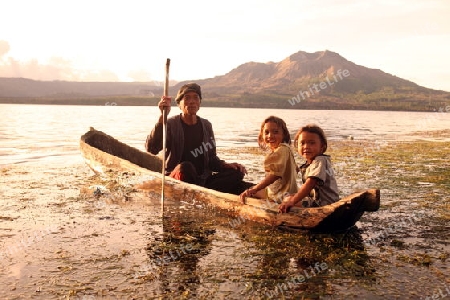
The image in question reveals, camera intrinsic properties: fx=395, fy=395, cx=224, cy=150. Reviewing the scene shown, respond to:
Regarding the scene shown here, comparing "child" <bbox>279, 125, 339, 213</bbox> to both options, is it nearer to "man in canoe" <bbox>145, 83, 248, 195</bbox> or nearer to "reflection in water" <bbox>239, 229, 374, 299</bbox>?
"reflection in water" <bbox>239, 229, 374, 299</bbox>

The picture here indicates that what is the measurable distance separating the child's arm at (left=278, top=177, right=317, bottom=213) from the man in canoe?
260cm

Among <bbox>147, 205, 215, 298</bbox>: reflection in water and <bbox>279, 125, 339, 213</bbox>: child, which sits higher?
<bbox>279, 125, 339, 213</bbox>: child

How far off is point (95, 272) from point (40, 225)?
2.87 meters

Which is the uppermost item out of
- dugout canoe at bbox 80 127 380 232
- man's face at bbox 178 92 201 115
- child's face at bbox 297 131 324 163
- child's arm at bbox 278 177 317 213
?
man's face at bbox 178 92 201 115

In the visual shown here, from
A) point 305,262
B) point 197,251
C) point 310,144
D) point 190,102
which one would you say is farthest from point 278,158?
point 190,102

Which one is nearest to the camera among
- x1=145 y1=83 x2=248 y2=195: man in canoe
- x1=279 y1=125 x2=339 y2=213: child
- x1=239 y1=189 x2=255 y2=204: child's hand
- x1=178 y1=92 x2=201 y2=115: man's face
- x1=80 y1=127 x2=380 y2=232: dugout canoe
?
x1=80 y1=127 x2=380 y2=232: dugout canoe

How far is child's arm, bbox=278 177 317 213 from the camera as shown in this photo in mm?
6520

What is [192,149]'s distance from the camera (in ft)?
31.7

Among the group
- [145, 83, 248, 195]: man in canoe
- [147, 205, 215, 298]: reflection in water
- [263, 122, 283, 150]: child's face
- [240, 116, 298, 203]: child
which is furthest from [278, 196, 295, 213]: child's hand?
[145, 83, 248, 195]: man in canoe

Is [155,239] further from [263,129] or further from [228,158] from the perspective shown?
[228,158]

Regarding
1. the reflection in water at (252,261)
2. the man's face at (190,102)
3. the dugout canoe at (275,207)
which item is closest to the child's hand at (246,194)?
the dugout canoe at (275,207)

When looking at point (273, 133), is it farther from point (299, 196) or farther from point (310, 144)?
point (299, 196)

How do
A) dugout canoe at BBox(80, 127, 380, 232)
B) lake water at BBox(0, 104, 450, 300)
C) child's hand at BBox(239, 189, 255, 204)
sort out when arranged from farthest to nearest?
1. child's hand at BBox(239, 189, 255, 204)
2. dugout canoe at BBox(80, 127, 380, 232)
3. lake water at BBox(0, 104, 450, 300)

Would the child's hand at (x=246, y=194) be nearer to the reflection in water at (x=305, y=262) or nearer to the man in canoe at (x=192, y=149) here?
the reflection in water at (x=305, y=262)
